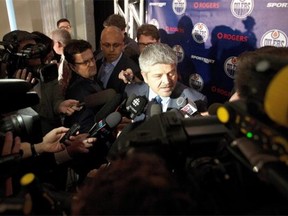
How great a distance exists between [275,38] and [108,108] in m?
1.39

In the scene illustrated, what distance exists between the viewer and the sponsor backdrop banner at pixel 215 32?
6.55 feet

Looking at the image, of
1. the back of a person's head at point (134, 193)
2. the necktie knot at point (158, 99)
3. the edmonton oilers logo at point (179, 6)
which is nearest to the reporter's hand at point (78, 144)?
the necktie knot at point (158, 99)

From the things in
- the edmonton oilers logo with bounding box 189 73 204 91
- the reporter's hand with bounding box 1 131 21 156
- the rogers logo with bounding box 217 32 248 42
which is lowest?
the edmonton oilers logo with bounding box 189 73 204 91

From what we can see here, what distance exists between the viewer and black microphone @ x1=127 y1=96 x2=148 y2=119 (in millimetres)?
1269

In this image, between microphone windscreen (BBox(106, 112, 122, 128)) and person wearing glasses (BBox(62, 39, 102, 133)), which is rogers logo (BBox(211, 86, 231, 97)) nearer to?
person wearing glasses (BBox(62, 39, 102, 133))

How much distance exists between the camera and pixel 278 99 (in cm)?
41

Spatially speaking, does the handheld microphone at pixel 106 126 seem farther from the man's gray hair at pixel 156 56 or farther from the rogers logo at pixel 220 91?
the rogers logo at pixel 220 91

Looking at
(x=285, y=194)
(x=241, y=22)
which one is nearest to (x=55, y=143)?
(x=285, y=194)

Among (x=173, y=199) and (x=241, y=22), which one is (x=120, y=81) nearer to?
(x=241, y=22)

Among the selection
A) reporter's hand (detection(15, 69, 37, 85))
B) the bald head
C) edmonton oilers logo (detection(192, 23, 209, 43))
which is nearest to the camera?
reporter's hand (detection(15, 69, 37, 85))

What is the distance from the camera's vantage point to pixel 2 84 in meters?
0.80

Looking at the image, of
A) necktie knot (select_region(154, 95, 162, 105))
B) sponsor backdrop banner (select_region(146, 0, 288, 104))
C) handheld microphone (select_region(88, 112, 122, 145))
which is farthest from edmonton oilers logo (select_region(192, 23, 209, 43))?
handheld microphone (select_region(88, 112, 122, 145))

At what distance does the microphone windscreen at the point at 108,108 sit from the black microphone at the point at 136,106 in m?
0.16

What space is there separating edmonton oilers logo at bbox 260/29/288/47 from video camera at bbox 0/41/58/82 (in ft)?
5.15
